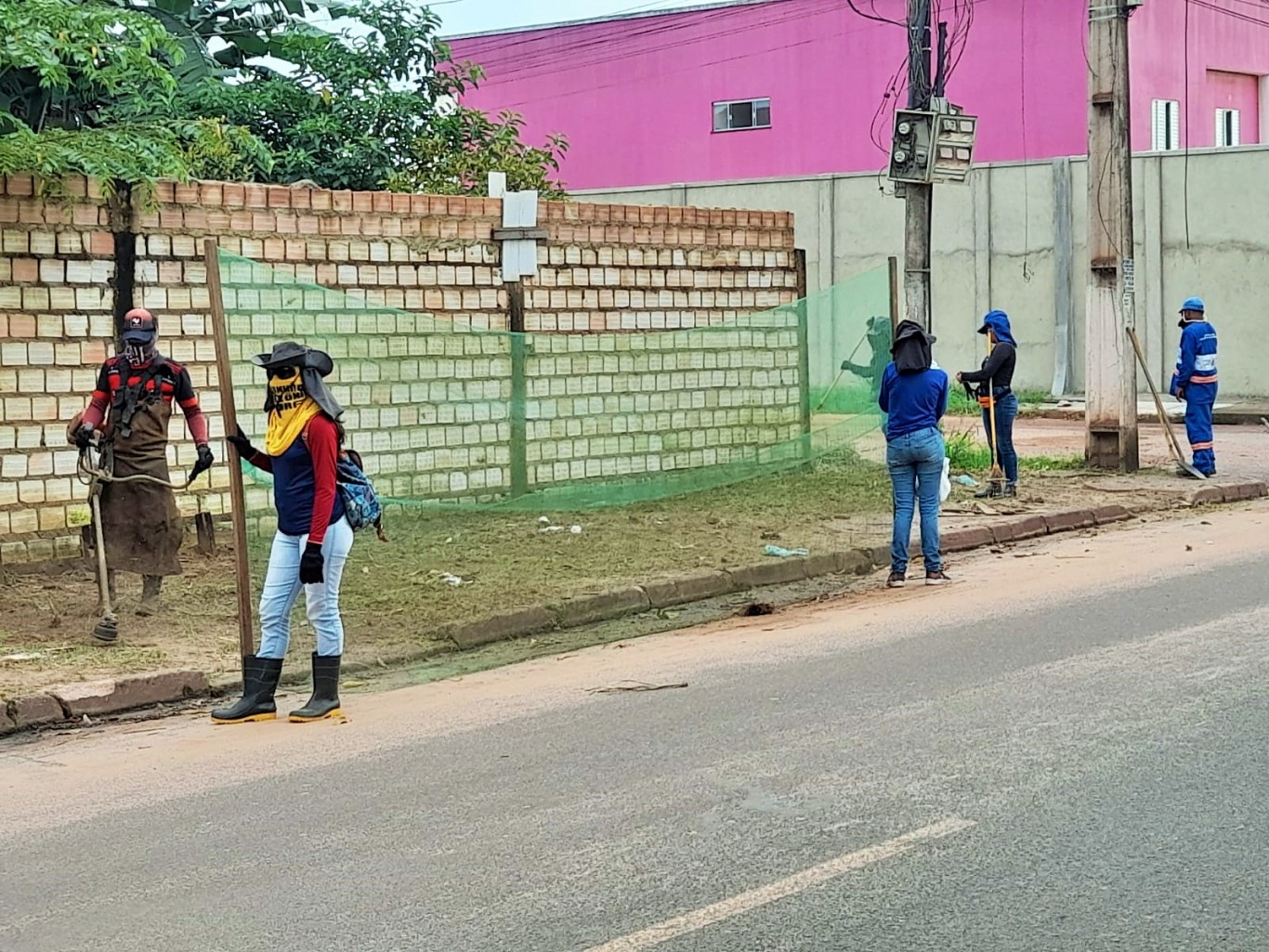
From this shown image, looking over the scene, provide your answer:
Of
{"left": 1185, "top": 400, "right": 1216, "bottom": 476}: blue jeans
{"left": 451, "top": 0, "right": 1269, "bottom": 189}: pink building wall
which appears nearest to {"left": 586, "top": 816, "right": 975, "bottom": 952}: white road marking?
{"left": 1185, "top": 400, "right": 1216, "bottom": 476}: blue jeans

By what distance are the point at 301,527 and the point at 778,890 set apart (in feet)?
11.4

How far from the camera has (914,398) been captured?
11.4 m

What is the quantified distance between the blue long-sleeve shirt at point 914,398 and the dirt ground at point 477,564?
1.60m

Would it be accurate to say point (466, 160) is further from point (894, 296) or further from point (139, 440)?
point (139, 440)

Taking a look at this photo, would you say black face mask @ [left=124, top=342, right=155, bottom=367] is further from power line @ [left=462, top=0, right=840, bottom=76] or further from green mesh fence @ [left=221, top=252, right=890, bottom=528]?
power line @ [left=462, top=0, right=840, bottom=76]

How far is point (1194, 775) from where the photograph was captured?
627cm

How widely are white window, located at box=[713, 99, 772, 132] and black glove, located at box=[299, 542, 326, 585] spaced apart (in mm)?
33448

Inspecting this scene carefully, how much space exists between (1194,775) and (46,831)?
431 cm

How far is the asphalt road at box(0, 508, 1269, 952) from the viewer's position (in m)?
4.99

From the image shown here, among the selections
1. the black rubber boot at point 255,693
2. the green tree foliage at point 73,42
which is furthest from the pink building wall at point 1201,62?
the black rubber boot at point 255,693

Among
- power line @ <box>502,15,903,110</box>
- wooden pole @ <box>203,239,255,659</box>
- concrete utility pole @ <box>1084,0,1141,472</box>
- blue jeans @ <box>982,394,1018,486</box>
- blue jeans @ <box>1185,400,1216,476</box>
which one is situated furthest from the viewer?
power line @ <box>502,15,903,110</box>

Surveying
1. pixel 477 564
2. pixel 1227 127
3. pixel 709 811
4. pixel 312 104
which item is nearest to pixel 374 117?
pixel 312 104

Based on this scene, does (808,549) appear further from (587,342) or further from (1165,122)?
(1165,122)

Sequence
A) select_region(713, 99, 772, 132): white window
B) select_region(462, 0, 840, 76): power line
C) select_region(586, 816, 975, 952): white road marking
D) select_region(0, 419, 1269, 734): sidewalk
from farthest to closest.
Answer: select_region(713, 99, 772, 132): white window → select_region(462, 0, 840, 76): power line → select_region(0, 419, 1269, 734): sidewalk → select_region(586, 816, 975, 952): white road marking
